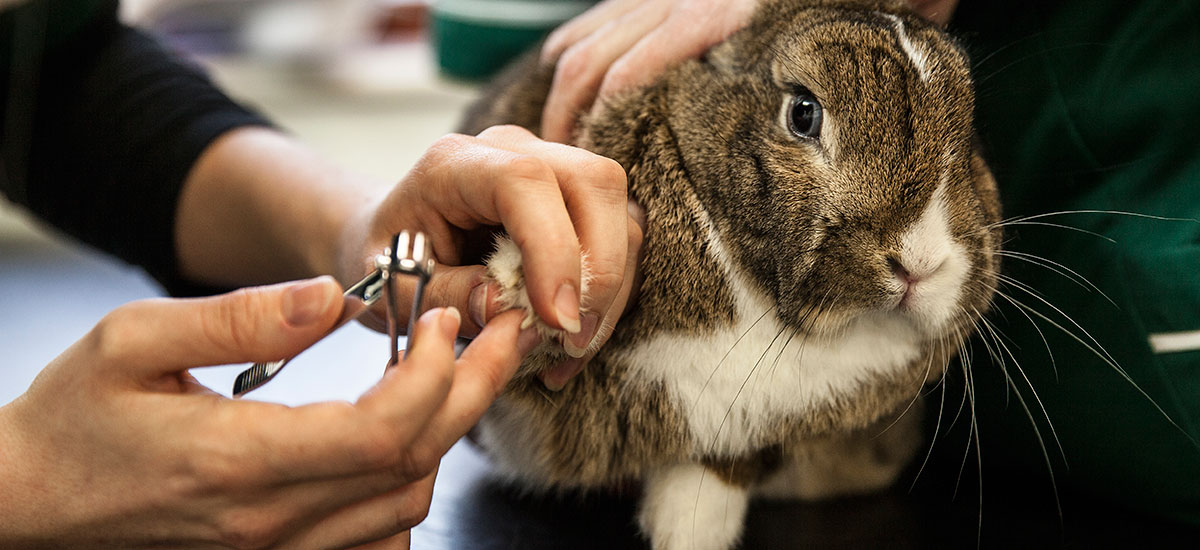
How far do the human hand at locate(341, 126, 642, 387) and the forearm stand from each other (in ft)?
1.09

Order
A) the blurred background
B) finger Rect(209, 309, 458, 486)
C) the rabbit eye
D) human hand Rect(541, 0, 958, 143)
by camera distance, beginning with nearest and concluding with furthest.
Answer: finger Rect(209, 309, 458, 486)
the rabbit eye
human hand Rect(541, 0, 958, 143)
the blurred background

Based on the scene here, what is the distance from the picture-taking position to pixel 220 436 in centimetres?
54

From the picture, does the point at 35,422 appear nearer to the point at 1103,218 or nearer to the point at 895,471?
the point at 895,471

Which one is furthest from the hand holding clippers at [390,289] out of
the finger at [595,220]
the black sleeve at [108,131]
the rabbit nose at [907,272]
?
the black sleeve at [108,131]

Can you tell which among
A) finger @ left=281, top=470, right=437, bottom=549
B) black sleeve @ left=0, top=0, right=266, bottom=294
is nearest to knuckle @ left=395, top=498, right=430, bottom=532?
finger @ left=281, top=470, right=437, bottom=549

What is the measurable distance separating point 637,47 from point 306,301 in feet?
1.42

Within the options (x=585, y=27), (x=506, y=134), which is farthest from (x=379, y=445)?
(x=585, y=27)

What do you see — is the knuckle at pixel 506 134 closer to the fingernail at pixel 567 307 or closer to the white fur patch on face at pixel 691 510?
the fingernail at pixel 567 307

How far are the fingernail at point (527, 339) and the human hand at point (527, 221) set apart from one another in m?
0.03

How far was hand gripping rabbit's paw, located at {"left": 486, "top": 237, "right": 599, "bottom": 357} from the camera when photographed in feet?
2.06

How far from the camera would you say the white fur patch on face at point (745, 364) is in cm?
75

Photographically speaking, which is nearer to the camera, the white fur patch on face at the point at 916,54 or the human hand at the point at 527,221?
the human hand at the point at 527,221

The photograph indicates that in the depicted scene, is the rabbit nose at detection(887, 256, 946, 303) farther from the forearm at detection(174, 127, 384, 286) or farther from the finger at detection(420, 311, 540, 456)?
the forearm at detection(174, 127, 384, 286)

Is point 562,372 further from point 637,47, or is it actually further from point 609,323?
point 637,47
